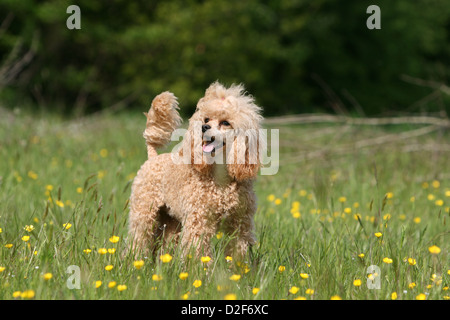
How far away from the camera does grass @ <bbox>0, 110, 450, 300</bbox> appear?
2.66m

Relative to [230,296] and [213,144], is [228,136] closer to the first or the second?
[213,144]

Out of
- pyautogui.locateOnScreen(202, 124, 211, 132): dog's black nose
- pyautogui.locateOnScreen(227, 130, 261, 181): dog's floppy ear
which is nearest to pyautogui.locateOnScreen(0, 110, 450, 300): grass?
pyautogui.locateOnScreen(227, 130, 261, 181): dog's floppy ear

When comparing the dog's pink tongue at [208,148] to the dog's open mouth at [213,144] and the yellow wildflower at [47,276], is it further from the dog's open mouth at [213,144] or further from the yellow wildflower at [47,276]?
the yellow wildflower at [47,276]

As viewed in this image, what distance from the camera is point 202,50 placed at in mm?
16469

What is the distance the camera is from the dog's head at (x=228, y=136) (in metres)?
3.20

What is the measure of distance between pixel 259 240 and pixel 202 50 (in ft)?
44.6

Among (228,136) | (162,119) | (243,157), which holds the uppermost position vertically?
(162,119)

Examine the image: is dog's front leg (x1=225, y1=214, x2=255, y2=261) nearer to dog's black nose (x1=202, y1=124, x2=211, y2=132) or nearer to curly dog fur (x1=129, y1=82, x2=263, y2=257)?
curly dog fur (x1=129, y1=82, x2=263, y2=257)

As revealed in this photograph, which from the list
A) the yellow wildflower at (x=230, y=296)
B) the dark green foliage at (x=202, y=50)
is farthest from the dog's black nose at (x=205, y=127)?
the dark green foliage at (x=202, y=50)

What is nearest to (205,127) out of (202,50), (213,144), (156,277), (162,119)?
(213,144)

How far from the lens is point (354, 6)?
20.6 m

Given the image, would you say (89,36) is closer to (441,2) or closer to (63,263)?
(63,263)
